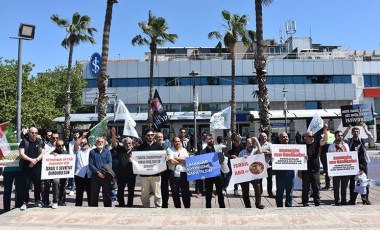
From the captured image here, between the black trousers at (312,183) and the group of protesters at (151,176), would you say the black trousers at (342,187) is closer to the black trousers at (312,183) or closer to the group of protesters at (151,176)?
the group of protesters at (151,176)

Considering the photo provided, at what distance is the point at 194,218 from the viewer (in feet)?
25.2

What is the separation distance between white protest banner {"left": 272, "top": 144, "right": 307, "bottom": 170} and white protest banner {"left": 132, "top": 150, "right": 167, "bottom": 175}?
263cm

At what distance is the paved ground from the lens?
23.2ft

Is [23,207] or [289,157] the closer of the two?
[23,207]

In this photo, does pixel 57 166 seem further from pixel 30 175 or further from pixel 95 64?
pixel 95 64

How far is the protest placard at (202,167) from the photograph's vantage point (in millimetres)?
8812

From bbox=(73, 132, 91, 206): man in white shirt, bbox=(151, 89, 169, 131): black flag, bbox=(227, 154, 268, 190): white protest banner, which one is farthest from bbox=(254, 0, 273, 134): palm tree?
bbox=(73, 132, 91, 206): man in white shirt

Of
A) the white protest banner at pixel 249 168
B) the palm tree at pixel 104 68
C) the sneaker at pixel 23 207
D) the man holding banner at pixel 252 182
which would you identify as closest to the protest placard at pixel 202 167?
the white protest banner at pixel 249 168

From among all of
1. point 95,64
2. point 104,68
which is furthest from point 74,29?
point 104,68

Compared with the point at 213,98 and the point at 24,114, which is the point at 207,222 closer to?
the point at 24,114

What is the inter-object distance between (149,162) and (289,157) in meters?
3.34

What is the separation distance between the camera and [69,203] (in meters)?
10.5

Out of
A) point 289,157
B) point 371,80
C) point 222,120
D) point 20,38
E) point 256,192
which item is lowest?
point 256,192

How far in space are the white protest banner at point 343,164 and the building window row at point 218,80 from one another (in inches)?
1506
